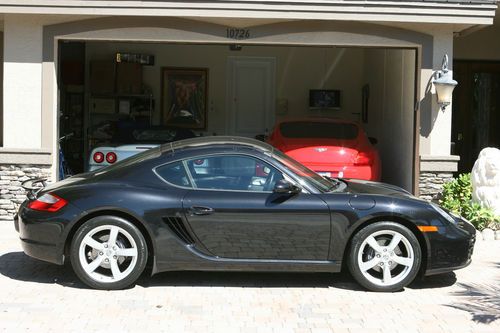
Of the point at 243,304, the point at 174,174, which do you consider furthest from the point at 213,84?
the point at 243,304

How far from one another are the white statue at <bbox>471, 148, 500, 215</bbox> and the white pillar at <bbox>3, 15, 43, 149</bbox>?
6201 mm

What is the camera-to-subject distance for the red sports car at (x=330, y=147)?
1008cm

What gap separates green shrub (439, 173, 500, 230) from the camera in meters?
9.09

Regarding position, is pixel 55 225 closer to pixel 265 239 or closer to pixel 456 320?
pixel 265 239

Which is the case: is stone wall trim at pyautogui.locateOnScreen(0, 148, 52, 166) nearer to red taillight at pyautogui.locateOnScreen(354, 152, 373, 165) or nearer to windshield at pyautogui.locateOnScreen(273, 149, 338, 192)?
windshield at pyautogui.locateOnScreen(273, 149, 338, 192)

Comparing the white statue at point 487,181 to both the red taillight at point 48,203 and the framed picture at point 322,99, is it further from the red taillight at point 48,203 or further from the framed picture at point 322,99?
the framed picture at point 322,99

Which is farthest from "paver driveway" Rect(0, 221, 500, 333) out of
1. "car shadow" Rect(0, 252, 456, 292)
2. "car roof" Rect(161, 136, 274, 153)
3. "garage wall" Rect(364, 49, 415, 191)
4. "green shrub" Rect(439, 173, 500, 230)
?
"garage wall" Rect(364, 49, 415, 191)

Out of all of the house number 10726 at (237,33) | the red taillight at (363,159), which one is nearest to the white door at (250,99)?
the red taillight at (363,159)

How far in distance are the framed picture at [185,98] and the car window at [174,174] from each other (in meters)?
9.01

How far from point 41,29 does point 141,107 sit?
18.4 feet

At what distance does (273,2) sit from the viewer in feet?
30.1

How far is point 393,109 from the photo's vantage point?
1213 centimetres

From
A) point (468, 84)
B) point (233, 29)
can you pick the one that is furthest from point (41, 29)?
point (468, 84)

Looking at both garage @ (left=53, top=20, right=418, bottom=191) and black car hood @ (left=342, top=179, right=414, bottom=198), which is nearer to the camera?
black car hood @ (left=342, top=179, right=414, bottom=198)
